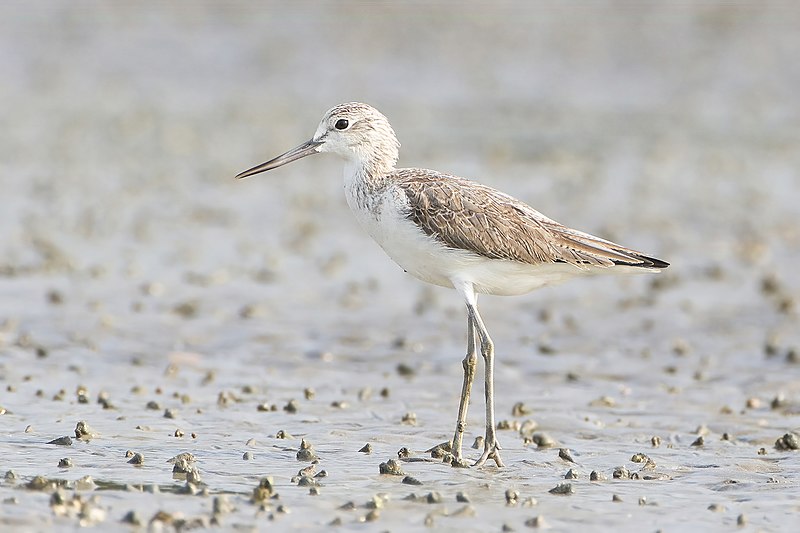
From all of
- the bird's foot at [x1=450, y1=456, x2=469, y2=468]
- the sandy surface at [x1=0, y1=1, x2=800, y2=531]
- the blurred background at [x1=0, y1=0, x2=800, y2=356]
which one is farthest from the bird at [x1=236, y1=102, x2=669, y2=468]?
the blurred background at [x1=0, y1=0, x2=800, y2=356]

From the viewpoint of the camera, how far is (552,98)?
89.8 ft

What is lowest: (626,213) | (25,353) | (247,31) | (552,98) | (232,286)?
(25,353)

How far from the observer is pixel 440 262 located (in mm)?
8891

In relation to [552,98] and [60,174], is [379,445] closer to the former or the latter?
[60,174]

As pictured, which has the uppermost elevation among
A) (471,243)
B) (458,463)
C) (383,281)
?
(383,281)

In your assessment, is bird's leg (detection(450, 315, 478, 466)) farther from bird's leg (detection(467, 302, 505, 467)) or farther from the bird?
bird's leg (detection(467, 302, 505, 467))

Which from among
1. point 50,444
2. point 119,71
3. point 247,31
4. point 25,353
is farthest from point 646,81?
point 50,444

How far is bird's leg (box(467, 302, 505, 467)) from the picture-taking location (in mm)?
8742

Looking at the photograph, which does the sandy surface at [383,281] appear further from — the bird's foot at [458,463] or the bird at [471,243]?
the bird at [471,243]

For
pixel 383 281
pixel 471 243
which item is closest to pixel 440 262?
pixel 471 243

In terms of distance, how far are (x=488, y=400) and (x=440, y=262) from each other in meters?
1.05

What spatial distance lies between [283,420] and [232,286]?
4.80m

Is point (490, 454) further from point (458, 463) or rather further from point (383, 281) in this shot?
point (383, 281)

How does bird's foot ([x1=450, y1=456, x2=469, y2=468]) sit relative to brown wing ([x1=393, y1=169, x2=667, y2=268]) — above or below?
below
